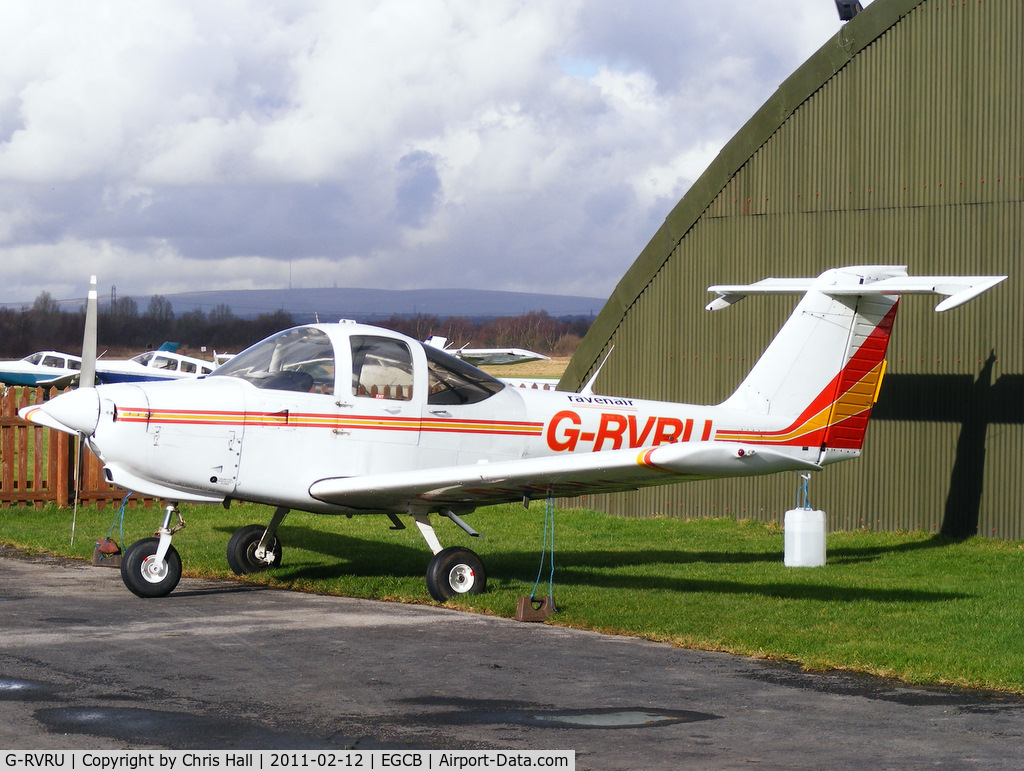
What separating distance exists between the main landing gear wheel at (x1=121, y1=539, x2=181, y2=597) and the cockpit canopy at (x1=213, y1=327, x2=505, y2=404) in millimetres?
1578

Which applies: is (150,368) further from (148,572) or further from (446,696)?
(446,696)

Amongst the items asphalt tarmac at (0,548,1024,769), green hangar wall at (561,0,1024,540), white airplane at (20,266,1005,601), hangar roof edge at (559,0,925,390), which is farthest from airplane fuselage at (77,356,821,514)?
hangar roof edge at (559,0,925,390)

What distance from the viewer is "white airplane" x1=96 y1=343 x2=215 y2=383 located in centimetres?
3525

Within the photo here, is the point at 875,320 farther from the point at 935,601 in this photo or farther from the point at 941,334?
the point at 935,601

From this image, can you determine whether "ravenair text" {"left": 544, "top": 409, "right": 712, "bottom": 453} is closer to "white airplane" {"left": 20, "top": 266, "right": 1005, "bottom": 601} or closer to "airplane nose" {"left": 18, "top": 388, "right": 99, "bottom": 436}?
"white airplane" {"left": 20, "top": 266, "right": 1005, "bottom": 601}

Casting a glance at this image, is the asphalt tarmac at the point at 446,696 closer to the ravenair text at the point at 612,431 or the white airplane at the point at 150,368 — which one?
the ravenair text at the point at 612,431

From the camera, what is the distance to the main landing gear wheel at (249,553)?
431 inches

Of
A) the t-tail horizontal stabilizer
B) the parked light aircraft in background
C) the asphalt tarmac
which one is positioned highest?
the t-tail horizontal stabilizer

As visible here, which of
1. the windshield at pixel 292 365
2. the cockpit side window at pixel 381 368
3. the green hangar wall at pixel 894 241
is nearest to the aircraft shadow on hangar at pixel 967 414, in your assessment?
the green hangar wall at pixel 894 241

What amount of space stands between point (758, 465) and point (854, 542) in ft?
21.2

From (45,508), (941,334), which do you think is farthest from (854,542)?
(45,508)

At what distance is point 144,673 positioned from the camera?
6.64m

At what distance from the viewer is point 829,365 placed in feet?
38.8

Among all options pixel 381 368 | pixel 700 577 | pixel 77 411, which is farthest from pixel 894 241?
pixel 77 411
